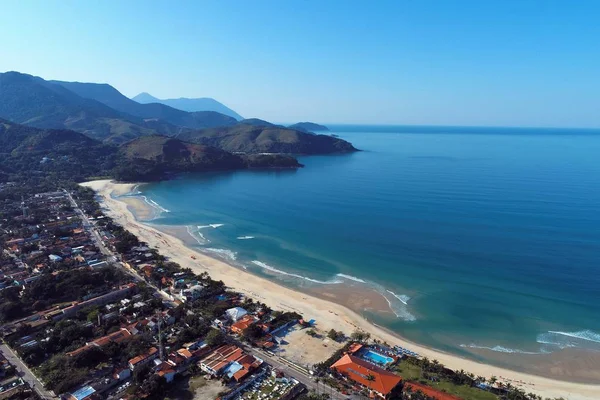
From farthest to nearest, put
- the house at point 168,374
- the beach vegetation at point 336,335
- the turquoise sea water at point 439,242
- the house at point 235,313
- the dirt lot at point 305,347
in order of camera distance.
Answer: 1. the turquoise sea water at point 439,242
2. the house at point 235,313
3. the beach vegetation at point 336,335
4. the dirt lot at point 305,347
5. the house at point 168,374

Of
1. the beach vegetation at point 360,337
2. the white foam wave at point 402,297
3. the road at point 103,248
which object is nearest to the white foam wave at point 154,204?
the road at point 103,248

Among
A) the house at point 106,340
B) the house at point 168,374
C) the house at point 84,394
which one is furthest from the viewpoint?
the house at point 106,340

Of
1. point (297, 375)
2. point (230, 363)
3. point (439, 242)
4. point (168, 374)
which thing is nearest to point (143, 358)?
point (168, 374)

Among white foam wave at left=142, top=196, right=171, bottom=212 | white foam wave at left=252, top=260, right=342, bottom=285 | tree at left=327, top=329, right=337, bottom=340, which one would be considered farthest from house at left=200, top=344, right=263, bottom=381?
white foam wave at left=142, top=196, right=171, bottom=212

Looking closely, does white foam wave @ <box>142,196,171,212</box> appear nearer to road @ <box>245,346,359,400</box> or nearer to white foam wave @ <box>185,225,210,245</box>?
white foam wave @ <box>185,225,210,245</box>

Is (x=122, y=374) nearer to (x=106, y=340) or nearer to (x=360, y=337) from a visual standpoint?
(x=106, y=340)

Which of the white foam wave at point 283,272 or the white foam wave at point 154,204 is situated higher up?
→ the white foam wave at point 154,204

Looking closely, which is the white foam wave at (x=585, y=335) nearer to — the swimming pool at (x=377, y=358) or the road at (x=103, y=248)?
the swimming pool at (x=377, y=358)
